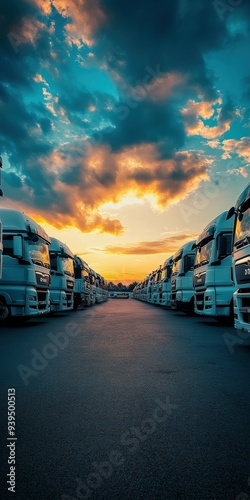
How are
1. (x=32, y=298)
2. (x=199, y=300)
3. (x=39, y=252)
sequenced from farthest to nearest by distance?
(x=199, y=300)
(x=39, y=252)
(x=32, y=298)

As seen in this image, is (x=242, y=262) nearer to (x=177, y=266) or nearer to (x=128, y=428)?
(x=128, y=428)

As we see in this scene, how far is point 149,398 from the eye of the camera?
3.36 m

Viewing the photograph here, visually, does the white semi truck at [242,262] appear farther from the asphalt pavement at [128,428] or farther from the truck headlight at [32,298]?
the truck headlight at [32,298]

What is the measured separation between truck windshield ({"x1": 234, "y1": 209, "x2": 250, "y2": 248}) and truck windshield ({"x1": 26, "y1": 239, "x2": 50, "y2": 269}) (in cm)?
602

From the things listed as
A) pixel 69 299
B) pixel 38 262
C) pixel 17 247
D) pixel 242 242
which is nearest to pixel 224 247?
pixel 242 242

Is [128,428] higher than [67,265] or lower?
lower

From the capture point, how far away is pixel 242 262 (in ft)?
20.5

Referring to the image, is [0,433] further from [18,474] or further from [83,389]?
[83,389]

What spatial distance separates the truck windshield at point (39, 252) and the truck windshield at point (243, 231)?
19.8 feet

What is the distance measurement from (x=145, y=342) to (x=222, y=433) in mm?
4869

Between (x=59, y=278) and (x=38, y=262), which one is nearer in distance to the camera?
(x=38, y=262)

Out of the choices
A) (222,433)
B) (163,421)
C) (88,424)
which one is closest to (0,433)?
(88,424)

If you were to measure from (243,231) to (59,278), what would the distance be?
9614 mm

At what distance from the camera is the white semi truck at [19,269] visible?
10156 millimetres
